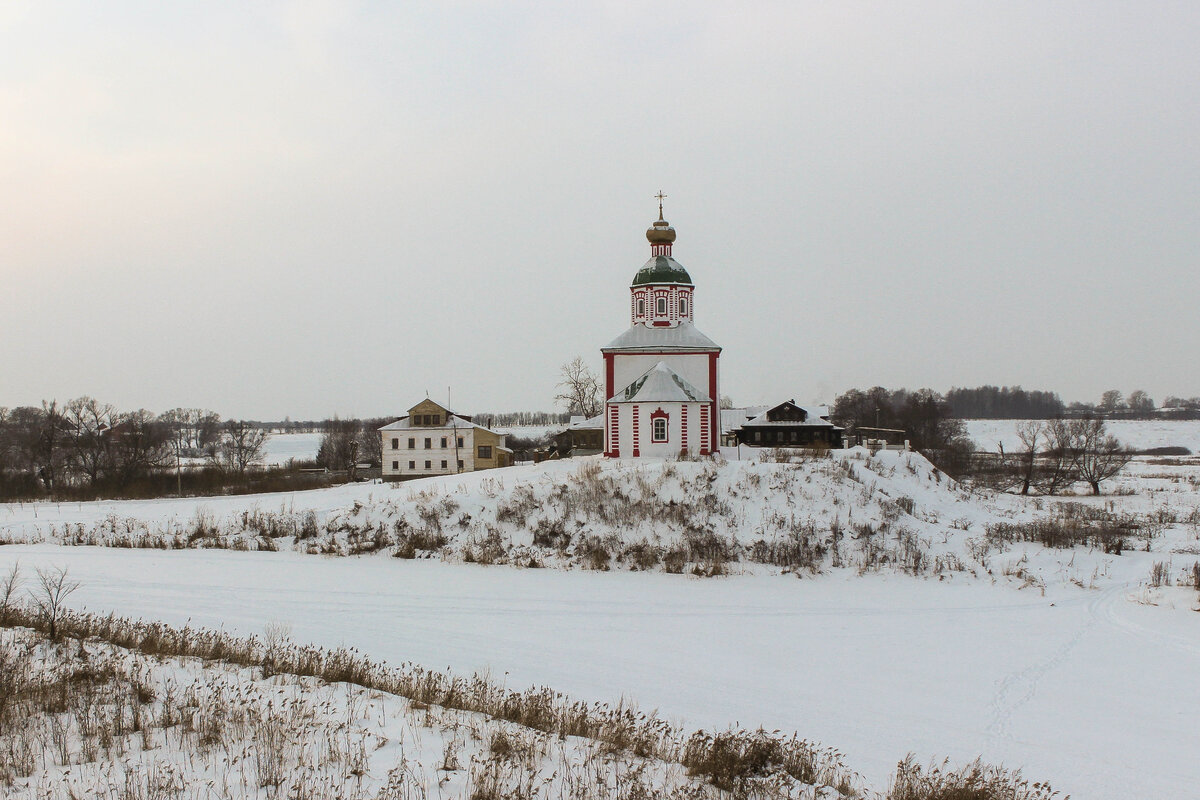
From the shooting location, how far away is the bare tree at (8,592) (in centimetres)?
1129

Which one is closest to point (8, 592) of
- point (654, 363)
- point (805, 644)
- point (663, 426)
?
point (805, 644)

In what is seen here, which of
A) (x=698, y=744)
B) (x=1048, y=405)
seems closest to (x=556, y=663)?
(x=698, y=744)

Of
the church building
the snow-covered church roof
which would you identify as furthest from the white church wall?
the snow-covered church roof

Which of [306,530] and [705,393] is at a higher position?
[705,393]

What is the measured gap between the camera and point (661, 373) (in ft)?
103

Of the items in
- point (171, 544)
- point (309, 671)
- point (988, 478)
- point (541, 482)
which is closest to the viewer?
point (309, 671)

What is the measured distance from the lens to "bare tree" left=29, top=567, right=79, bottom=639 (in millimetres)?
10310

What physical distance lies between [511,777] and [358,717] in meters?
2.21

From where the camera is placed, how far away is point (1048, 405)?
159875mm

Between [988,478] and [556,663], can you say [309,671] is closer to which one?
[556,663]

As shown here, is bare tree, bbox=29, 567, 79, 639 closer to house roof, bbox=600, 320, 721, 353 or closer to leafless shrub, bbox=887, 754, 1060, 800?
leafless shrub, bbox=887, 754, 1060, 800

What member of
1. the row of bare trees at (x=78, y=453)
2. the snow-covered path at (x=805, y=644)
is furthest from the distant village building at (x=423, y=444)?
the snow-covered path at (x=805, y=644)

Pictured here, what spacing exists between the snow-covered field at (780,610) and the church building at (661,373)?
425 centimetres

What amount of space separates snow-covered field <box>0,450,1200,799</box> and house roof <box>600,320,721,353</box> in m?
8.93
